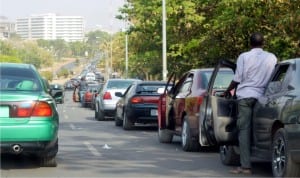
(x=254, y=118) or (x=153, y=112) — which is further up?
(x=254, y=118)

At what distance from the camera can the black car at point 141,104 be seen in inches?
776

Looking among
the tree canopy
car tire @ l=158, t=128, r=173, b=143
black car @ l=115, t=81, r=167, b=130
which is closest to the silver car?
the tree canopy

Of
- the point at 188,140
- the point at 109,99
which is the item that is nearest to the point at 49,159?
the point at 188,140

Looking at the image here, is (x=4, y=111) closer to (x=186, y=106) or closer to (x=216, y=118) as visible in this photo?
(x=216, y=118)

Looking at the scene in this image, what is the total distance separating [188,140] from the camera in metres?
13.7

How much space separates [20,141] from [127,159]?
2.65 metres

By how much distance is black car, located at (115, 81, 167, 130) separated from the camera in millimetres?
19703

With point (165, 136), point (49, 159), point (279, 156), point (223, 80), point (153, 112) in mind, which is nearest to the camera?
point (279, 156)

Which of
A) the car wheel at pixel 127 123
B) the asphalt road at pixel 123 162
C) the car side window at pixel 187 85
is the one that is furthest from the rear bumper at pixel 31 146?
the car wheel at pixel 127 123

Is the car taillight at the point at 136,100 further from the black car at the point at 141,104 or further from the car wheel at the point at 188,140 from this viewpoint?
the car wheel at the point at 188,140

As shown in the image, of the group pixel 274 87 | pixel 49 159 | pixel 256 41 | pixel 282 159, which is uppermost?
pixel 256 41

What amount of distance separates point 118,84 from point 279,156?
1749 centimetres

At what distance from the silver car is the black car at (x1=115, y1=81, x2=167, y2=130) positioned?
515cm

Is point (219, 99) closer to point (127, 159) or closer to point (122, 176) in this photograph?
point (122, 176)
